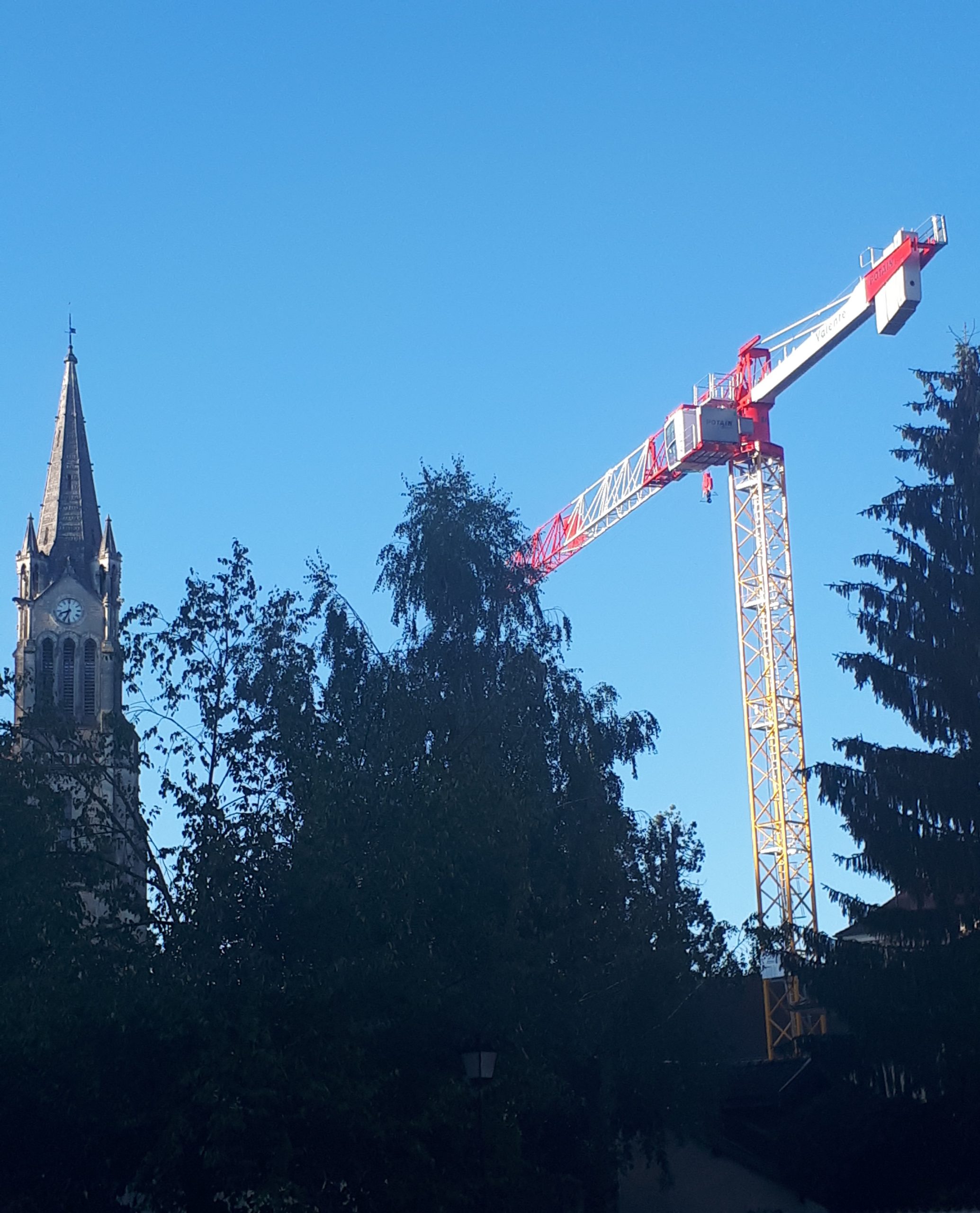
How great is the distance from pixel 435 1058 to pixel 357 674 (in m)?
9.46

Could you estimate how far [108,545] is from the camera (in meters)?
86.9

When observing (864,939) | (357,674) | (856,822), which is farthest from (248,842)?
(864,939)

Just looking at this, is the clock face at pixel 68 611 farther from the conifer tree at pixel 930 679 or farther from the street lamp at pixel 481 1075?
the street lamp at pixel 481 1075

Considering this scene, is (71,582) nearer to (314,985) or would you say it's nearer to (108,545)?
(108,545)

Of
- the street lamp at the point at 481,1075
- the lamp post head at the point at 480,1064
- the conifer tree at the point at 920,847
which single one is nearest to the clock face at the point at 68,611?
the conifer tree at the point at 920,847

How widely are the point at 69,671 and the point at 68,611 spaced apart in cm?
359

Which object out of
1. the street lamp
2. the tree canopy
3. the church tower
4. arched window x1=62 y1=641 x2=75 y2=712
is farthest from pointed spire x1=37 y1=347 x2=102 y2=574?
the street lamp

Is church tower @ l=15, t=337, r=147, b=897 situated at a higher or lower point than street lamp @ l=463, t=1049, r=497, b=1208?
higher

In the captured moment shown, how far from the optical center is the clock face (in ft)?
279

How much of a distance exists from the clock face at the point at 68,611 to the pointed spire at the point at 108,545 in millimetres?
2823

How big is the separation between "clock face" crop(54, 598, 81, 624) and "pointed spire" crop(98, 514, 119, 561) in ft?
9.26

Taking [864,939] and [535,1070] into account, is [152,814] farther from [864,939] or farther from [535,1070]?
[864,939]

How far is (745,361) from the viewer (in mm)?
61812

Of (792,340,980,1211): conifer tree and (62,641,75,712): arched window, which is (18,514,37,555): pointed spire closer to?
(62,641,75,712): arched window
